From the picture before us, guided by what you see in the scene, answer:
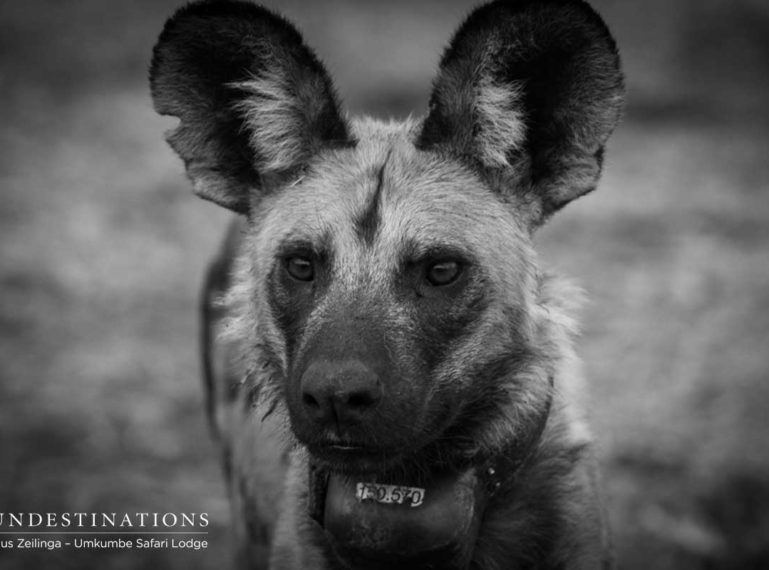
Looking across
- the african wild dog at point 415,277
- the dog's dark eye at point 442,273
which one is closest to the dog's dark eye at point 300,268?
the african wild dog at point 415,277

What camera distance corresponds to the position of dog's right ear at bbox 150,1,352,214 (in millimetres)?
3301

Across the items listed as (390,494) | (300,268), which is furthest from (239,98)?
(390,494)

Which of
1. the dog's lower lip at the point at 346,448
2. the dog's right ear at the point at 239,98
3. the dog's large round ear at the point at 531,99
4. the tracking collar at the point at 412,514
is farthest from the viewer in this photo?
the dog's right ear at the point at 239,98

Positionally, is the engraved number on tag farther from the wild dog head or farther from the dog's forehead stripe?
the dog's forehead stripe

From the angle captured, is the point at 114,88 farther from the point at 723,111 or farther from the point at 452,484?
the point at 452,484

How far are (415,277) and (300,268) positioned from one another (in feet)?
1.38

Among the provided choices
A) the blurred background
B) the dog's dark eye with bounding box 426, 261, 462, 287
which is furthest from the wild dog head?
the blurred background

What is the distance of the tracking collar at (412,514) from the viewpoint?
2.96 meters

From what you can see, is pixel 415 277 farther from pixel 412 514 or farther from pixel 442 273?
pixel 412 514

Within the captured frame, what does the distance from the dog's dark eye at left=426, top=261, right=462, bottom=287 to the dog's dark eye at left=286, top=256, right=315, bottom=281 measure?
413 millimetres

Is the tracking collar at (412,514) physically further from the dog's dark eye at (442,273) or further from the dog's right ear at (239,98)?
the dog's right ear at (239,98)

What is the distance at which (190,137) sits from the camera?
3504 mm

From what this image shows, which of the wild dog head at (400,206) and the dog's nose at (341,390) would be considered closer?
the dog's nose at (341,390)

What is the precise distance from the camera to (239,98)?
3.53 meters
